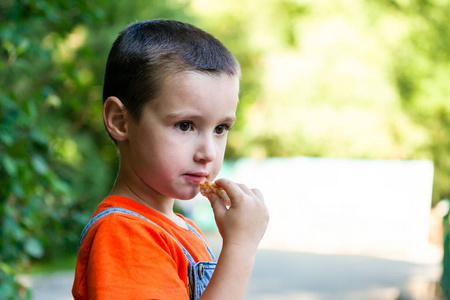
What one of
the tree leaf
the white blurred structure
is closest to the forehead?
the tree leaf

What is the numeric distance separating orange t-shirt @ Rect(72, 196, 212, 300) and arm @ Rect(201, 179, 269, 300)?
0.08 m

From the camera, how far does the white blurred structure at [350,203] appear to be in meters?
14.4

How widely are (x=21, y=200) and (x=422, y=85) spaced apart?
622 inches

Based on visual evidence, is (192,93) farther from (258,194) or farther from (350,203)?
(350,203)

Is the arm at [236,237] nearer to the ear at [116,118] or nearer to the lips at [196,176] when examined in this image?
the lips at [196,176]

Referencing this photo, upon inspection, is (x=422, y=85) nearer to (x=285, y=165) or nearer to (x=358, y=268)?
(x=285, y=165)

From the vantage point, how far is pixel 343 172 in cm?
1519

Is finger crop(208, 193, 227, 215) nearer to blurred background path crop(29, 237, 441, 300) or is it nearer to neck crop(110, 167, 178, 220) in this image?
neck crop(110, 167, 178, 220)

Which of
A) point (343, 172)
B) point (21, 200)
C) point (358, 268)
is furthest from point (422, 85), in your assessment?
point (21, 200)

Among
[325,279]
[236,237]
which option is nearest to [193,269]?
A: [236,237]

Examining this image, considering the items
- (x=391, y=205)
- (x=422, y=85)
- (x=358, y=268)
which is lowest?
(x=358, y=268)

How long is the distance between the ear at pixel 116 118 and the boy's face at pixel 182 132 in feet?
0.12

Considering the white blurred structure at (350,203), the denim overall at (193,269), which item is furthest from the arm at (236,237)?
the white blurred structure at (350,203)

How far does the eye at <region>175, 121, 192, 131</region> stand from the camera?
52.2 inches
